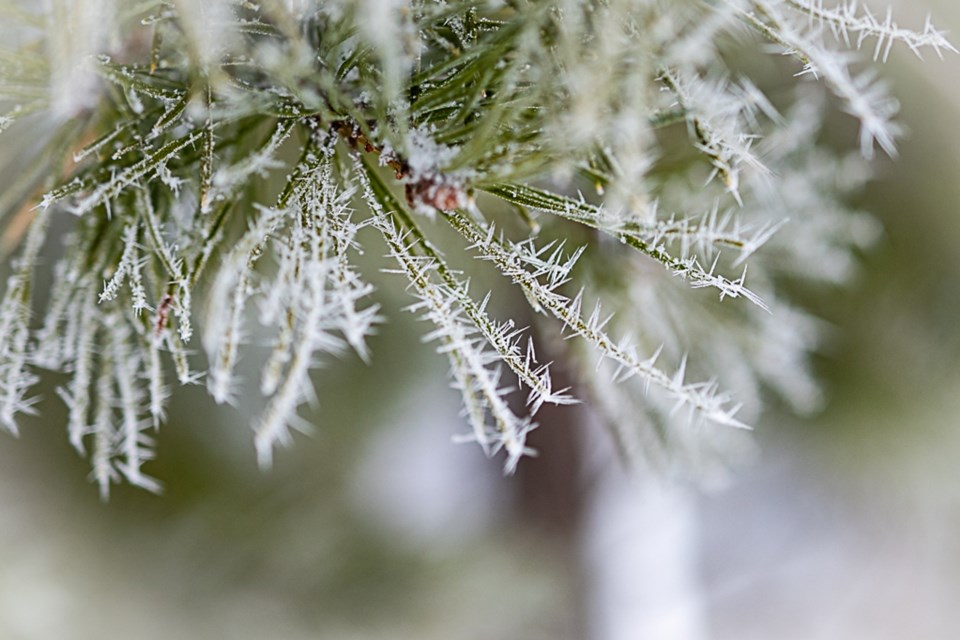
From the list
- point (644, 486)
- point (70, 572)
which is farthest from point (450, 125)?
point (70, 572)

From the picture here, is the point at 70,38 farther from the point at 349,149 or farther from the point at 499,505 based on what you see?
the point at 499,505

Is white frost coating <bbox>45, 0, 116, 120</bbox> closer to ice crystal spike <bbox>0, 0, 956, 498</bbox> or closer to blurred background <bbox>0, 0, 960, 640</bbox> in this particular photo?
ice crystal spike <bbox>0, 0, 956, 498</bbox>

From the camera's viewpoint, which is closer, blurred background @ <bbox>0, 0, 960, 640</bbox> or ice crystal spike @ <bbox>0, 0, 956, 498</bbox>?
ice crystal spike @ <bbox>0, 0, 956, 498</bbox>

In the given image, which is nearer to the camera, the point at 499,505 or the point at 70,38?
the point at 70,38

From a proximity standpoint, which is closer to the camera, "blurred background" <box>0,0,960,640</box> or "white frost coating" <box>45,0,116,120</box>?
"white frost coating" <box>45,0,116,120</box>


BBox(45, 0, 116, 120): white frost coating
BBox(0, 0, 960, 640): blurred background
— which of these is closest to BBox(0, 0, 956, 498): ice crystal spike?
BBox(45, 0, 116, 120): white frost coating

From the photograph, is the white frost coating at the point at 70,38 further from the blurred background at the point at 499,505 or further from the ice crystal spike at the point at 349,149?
the blurred background at the point at 499,505

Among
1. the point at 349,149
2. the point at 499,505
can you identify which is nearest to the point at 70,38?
the point at 349,149

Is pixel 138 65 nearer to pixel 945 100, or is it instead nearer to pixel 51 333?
pixel 51 333
